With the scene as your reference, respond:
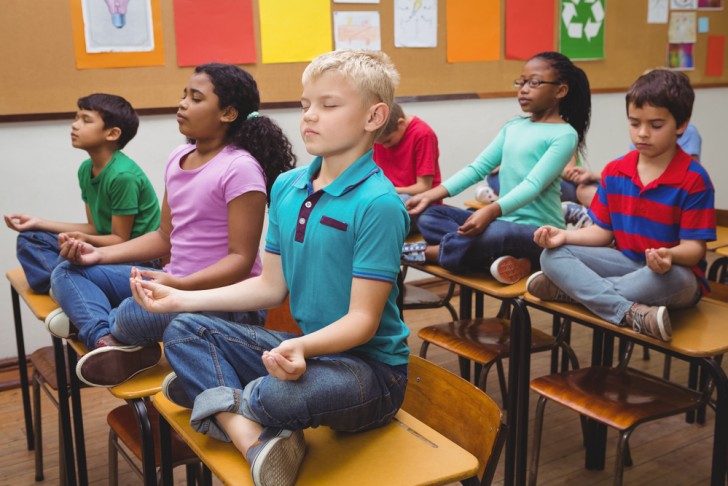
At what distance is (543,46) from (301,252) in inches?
138

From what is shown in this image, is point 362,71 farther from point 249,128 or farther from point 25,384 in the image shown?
point 25,384

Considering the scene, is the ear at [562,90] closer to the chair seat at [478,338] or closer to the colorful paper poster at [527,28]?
the chair seat at [478,338]

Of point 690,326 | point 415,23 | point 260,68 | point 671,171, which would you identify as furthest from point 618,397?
point 415,23

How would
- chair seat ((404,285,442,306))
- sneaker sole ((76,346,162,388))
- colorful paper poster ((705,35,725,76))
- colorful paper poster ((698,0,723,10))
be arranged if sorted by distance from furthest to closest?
colorful paper poster ((705,35,725,76)) < colorful paper poster ((698,0,723,10)) < chair seat ((404,285,442,306)) < sneaker sole ((76,346,162,388))

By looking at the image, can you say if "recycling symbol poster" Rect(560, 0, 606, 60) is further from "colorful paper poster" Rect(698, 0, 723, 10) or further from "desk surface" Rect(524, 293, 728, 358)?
"desk surface" Rect(524, 293, 728, 358)

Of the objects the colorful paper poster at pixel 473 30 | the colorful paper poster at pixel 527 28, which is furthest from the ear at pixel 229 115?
the colorful paper poster at pixel 527 28

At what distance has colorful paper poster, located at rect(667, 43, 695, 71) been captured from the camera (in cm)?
503

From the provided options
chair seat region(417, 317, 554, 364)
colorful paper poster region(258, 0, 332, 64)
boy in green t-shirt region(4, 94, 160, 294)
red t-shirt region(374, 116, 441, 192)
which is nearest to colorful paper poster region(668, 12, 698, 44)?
colorful paper poster region(258, 0, 332, 64)

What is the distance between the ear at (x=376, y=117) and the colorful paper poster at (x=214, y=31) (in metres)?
2.23

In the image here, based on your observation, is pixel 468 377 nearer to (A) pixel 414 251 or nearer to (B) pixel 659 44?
(A) pixel 414 251

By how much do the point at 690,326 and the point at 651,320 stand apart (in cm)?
18

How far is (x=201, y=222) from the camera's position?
6.48 ft

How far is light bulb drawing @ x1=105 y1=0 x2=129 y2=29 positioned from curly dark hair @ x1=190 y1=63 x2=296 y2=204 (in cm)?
135

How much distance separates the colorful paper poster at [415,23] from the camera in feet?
13.0
